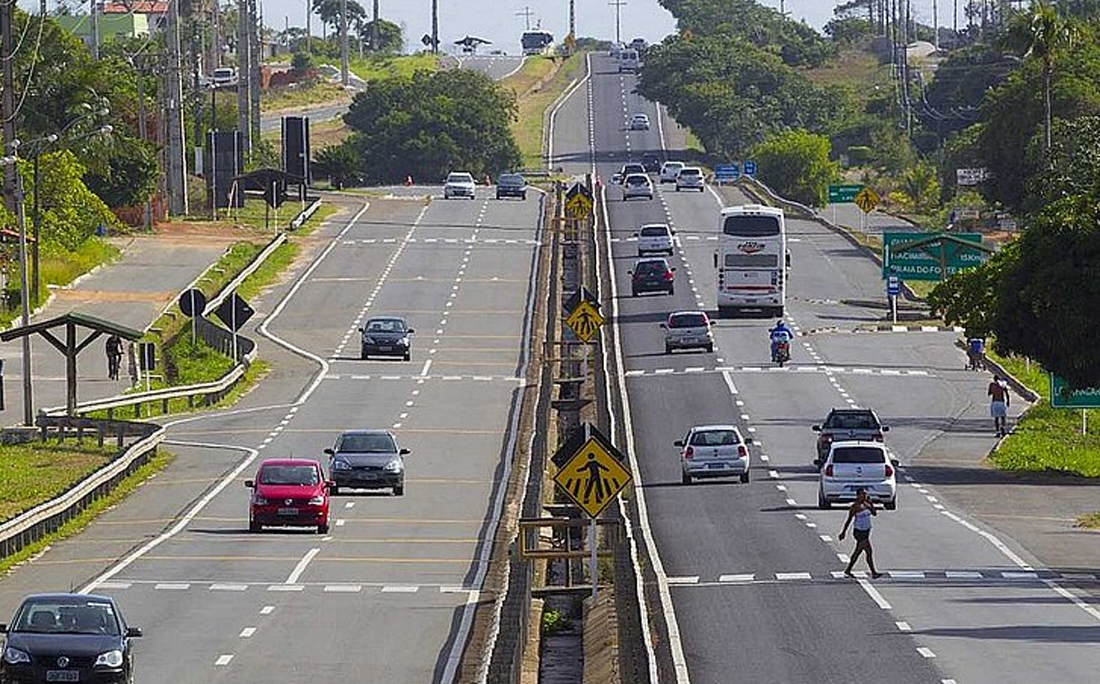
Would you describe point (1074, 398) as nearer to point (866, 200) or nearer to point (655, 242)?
point (655, 242)

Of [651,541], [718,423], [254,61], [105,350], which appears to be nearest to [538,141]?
[254,61]

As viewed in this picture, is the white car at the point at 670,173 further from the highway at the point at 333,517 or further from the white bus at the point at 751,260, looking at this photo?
the white bus at the point at 751,260

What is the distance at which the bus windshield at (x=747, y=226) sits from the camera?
264 feet

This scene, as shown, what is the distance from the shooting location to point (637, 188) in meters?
127

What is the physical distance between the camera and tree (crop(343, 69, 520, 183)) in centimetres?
16888

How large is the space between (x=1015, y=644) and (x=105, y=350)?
50936mm

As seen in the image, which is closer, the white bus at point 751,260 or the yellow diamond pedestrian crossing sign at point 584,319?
the yellow diamond pedestrian crossing sign at point 584,319

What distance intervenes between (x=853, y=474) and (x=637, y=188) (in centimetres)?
8251

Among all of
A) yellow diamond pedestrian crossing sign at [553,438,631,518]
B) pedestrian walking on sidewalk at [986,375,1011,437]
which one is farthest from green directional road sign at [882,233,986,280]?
yellow diamond pedestrian crossing sign at [553,438,631,518]

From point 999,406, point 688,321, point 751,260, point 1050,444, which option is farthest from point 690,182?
point 1050,444

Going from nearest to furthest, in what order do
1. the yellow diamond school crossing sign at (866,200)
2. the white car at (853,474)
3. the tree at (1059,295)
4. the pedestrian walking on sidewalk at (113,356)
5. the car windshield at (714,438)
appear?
the white car at (853,474) → the tree at (1059,295) → the car windshield at (714,438) → the pedestrian walking on sidewalk at (113,356) → the yellow diamond school crossing sign at (866,200)

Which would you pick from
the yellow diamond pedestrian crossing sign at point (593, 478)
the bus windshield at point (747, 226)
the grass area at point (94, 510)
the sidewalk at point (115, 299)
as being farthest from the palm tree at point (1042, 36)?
the yellow diamond pedestrian crossing sign at point (593, 478)

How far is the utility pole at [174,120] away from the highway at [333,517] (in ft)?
49.9

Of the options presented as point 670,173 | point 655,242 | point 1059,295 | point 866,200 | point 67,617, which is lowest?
point 67,617
